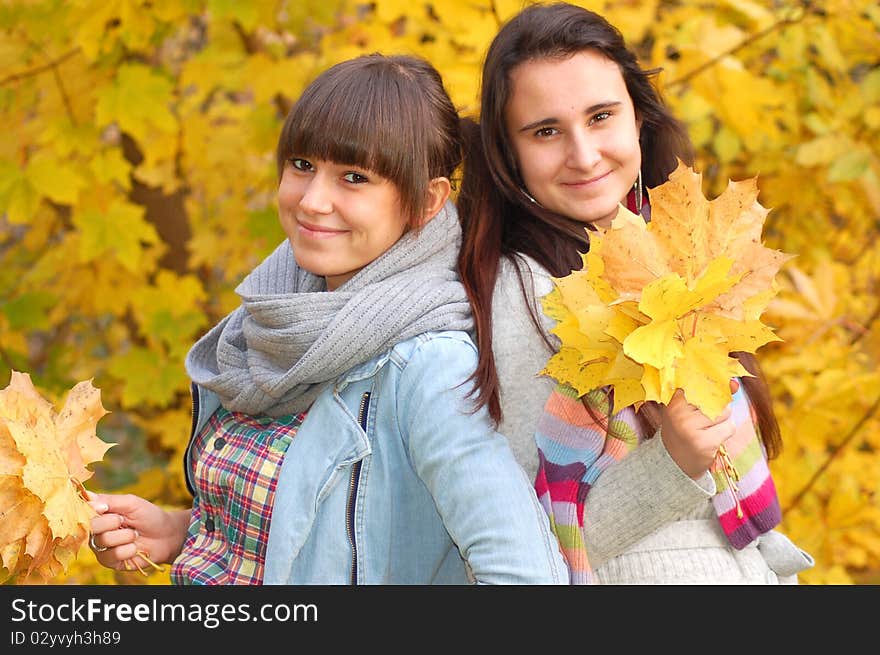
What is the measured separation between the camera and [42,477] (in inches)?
55.8

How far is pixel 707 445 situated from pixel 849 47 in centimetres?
198

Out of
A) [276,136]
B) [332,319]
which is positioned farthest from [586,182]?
[276,136]

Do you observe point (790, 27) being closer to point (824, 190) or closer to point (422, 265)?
point (824, 190)

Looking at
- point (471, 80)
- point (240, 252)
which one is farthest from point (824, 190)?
point (240, 252)

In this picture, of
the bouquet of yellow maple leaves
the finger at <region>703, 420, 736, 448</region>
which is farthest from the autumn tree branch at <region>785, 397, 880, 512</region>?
the bouquet of yellow maple leaves

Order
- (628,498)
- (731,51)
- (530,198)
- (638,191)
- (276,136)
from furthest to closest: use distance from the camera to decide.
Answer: (276,136)
(731,51)
(638,191)
(530,198)
(628,498)

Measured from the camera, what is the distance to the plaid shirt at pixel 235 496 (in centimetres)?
159

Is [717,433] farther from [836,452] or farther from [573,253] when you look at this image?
[836,452]

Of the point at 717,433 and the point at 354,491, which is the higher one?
the point at 717,433

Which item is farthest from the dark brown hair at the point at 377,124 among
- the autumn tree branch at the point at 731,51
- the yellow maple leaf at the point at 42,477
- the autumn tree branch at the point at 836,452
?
the autumn tree branch at the point at 836,452

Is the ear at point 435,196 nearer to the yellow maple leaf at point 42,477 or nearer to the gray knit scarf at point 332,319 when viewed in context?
the gray knit scarf at point 332,319

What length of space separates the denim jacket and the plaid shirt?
0.06 metres

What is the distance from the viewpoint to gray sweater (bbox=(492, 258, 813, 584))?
149 cm

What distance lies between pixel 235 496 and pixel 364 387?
0.27 metres
